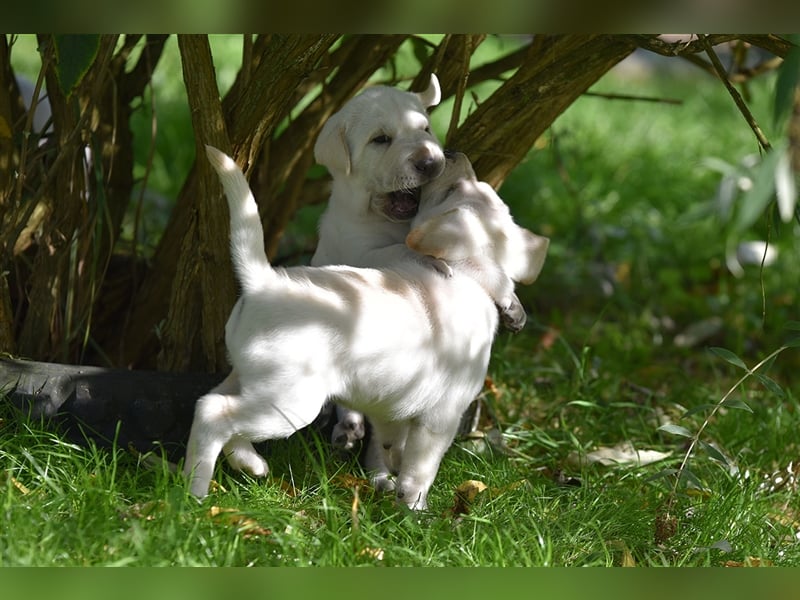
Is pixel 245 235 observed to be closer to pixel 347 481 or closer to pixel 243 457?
pixel 243 457

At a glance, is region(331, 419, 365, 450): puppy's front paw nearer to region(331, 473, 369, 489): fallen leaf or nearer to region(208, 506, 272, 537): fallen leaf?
region(331, 473, 369, 489): fallen leaf

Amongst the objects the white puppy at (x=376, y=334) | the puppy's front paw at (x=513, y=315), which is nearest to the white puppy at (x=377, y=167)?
the white puppy at (x=376, y=334)

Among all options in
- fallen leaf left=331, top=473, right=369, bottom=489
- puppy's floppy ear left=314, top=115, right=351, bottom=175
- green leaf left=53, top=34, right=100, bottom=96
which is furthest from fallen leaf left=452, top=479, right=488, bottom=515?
green leaf left=53, top=34, right=100, bottom=96

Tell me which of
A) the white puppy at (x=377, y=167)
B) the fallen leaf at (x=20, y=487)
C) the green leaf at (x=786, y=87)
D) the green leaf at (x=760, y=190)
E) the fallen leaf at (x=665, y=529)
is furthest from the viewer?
the white puppy at (x=377, y=167)

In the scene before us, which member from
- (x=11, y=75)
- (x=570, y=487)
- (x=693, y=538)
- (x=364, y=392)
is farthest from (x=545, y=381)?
(x=11, y=75)

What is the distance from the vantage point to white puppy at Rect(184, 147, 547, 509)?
2594 millimetres

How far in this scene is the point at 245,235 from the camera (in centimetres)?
261

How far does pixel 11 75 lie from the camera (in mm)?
3533

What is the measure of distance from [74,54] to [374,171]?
0.97 metres

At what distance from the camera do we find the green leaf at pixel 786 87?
161cm

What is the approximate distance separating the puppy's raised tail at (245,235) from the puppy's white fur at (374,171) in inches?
22.7

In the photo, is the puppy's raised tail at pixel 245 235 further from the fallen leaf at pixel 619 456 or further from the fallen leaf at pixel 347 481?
the fallen leaf at pixel 619 456

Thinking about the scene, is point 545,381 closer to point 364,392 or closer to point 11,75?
point 364,392

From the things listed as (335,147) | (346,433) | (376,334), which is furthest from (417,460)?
(335,147)
